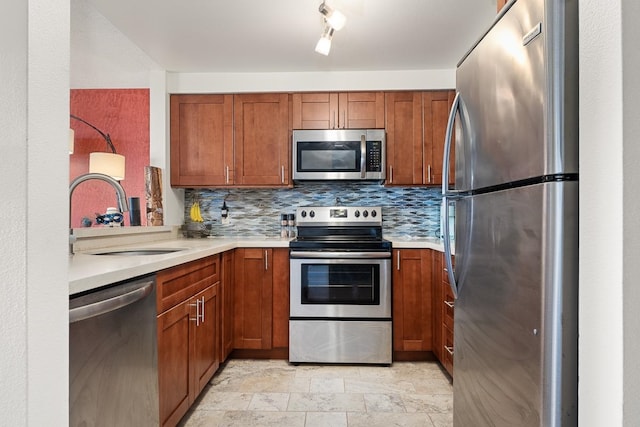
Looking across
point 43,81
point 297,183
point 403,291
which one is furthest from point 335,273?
point 43,81

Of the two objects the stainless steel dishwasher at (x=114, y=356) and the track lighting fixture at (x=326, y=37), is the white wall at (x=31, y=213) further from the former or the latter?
the track lighting fixture at (x=326, y=37)

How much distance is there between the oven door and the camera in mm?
2713

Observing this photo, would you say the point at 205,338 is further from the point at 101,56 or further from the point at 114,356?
the point at 101,56

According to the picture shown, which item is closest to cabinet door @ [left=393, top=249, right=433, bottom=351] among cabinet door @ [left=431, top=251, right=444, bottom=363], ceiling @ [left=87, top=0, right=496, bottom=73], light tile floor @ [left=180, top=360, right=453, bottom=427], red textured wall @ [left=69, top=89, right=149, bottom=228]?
cabinet door @ [left=431, top=251, right=444, bottom=363]

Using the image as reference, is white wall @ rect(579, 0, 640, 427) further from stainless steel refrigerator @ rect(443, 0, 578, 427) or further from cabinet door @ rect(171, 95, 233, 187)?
cabinet door @ rect(171, 95, 233, 187)

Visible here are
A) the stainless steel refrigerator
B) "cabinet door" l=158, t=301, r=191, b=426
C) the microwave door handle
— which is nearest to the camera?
the stainless steel refrigerator

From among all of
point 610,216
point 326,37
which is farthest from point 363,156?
point 610,216

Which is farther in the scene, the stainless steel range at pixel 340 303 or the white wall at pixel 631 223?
the stainless steel range at pixel 340 303

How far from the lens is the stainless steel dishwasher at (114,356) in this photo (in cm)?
105

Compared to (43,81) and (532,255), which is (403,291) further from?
(43,81)

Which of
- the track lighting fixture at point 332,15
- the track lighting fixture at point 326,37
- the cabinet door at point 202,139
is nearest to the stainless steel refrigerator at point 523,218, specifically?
the track lighting fixture at point 332,15

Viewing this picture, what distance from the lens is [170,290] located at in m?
1.66

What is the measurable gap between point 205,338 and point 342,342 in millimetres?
1020

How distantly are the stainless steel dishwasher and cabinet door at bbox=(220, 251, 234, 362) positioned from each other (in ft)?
3.48
